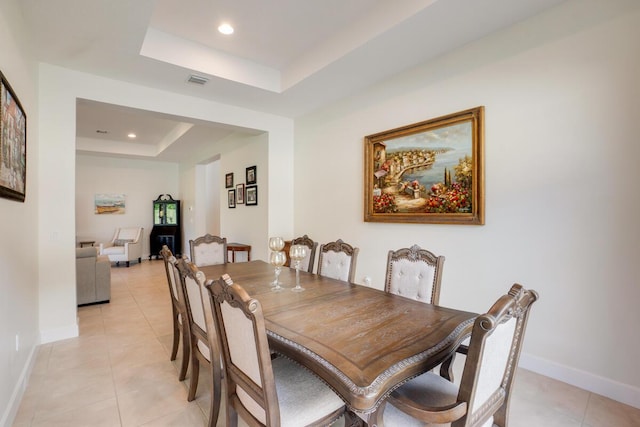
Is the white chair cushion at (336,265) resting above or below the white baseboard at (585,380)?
above

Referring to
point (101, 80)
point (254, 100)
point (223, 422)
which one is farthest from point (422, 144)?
point (101, 80)

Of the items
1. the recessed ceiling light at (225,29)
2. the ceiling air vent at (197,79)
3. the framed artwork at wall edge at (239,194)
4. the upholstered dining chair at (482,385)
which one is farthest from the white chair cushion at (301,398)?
the framed artwork at wall edge at (239,194)

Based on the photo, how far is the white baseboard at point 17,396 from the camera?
175 cm

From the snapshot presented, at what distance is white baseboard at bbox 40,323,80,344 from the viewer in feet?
9.72

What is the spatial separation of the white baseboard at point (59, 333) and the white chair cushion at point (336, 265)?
2593 millimetres

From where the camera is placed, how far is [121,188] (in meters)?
8.12

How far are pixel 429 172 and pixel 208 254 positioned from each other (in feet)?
7.92

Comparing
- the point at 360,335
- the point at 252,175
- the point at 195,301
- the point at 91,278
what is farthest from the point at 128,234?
the point at 360,335

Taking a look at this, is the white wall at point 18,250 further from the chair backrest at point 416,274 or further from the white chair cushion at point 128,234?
the white chair cushion at point 128,234

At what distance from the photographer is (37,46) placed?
2.71 meters

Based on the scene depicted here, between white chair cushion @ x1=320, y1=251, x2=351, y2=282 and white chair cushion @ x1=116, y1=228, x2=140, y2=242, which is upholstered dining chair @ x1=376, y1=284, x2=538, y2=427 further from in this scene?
white chair cushion @ x1=116, y1=228, x2=140, y2=242

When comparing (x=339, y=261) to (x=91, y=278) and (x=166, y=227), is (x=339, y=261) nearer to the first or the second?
(x=91, y=278)

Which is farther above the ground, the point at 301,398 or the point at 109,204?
the point at 109,204

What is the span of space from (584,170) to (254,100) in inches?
139
